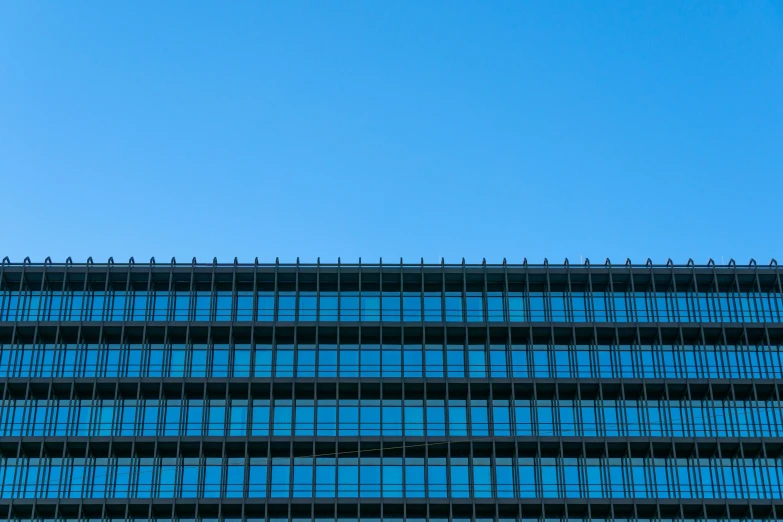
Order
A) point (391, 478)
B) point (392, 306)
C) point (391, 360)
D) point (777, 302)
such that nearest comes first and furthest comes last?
1. point (391, 478)
2. point (391, 360)
3. point (392, 306)
4. point (777, 302)

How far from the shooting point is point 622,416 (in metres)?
69.7

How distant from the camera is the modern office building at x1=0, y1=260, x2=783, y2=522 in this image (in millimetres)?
67125

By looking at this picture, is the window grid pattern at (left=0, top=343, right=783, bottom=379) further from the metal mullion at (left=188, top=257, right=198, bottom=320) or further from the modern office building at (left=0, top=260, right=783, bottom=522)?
the metal mullion at (left=188, top=257, right=198, bottom=320)

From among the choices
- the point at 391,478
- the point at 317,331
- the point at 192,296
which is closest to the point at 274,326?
the point at 317,331

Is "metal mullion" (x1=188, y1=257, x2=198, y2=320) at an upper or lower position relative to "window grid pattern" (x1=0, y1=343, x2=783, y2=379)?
upper

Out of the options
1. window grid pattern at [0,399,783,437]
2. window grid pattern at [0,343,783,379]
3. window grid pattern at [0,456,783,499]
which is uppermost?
window grid pattern at [0,343,783,379]

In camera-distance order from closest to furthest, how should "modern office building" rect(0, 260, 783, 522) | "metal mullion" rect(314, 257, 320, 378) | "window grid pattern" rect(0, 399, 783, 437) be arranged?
1. "modern office building" rect(0, 260, 783, 522)
2. "window grid pattern" rect(0, 399, 783, 437)
3. "metal mullion" rect(314, 257, 320, 378)

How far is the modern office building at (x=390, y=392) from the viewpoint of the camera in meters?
67.1

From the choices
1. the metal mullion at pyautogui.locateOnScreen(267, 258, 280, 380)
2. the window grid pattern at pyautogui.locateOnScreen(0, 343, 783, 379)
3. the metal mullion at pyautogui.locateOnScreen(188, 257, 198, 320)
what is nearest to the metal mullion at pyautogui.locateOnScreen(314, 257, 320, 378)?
the window grid pattern at pyautogui.locateOnScreen(0, 343, 783, 379)

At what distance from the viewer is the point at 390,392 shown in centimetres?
7019

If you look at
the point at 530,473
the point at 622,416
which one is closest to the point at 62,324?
the point at 530,473

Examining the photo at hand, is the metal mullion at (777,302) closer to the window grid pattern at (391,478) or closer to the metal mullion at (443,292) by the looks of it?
the window grid pattern at (391,478)

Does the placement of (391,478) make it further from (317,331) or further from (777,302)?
(777,302)

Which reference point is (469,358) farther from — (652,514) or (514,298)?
(652,514)
